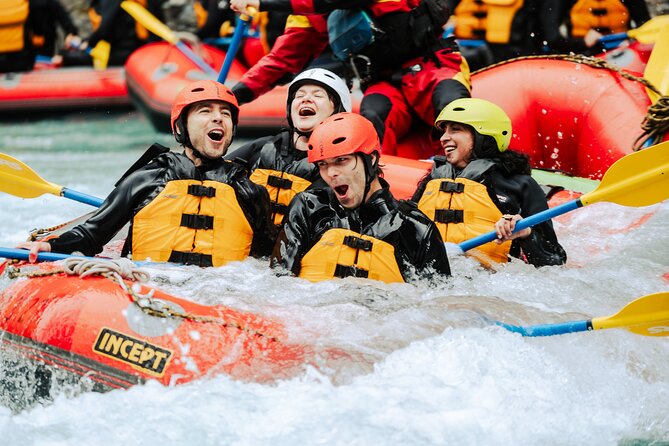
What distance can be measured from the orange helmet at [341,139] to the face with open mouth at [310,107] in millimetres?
676

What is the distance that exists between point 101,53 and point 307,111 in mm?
6872

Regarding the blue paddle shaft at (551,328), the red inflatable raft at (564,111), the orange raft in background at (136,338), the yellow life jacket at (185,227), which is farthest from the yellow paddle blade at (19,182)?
the blue paddle shaft at (551,328)

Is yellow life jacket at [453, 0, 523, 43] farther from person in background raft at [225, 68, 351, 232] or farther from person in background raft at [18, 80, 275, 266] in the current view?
person in background raft at [18, 80, 275, 266]

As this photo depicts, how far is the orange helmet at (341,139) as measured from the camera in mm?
3715

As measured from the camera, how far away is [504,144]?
14.6 feet

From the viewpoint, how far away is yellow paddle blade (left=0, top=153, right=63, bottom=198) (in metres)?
4.53

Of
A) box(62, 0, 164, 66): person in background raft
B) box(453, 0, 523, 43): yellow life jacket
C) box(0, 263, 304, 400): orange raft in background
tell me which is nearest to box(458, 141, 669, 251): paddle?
box(0, 263, 304, 400): orange raft in background

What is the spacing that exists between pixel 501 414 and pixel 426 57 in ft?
9.28

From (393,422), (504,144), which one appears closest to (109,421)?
(393,422)

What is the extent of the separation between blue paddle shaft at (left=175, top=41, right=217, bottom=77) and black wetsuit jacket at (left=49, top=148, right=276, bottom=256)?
541cm

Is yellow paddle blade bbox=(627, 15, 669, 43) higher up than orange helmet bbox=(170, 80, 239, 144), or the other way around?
yellow paddle blade bbox=(627, 15, 669, 43)

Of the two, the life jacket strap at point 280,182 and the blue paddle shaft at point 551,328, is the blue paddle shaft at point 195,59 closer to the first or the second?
the life jacket strap at point 280,182

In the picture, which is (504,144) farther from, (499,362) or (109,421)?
(109,421)

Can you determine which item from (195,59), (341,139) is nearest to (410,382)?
(341,139)
